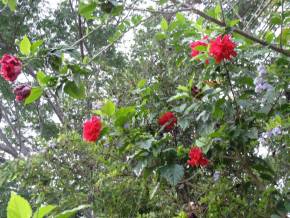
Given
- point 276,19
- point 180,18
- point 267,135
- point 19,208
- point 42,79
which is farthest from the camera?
point 267,135

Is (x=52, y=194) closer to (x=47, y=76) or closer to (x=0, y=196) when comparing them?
(x=47, y=76)

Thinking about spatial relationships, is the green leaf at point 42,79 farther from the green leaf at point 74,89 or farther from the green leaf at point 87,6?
the green leaf at point 87,6

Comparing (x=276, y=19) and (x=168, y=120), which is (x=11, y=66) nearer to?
(x=168, y=120)

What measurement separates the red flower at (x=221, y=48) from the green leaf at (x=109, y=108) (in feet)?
1.86

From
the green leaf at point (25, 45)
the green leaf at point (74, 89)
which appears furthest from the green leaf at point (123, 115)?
the green leaf at point (25, 45)

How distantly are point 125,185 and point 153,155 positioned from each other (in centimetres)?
85

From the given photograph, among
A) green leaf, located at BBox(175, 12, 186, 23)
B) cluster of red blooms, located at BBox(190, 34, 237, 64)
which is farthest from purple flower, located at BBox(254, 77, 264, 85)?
green leaf, located at BBox(175, 12, 186, 23)

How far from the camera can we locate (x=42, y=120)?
9.36 metres

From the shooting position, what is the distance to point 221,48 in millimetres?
Result: 2123

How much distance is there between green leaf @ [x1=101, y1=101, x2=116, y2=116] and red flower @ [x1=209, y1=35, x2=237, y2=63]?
567 millimetres

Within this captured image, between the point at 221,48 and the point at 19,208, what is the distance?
1.55 metres

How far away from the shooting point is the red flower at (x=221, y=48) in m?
2.12

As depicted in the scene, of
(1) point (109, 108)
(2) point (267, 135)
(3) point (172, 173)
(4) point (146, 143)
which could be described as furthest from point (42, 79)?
(2) point (267, 135)

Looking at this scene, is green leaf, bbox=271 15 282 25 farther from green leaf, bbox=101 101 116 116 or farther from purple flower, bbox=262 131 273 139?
green leaf, bbox=101 101 116 116
